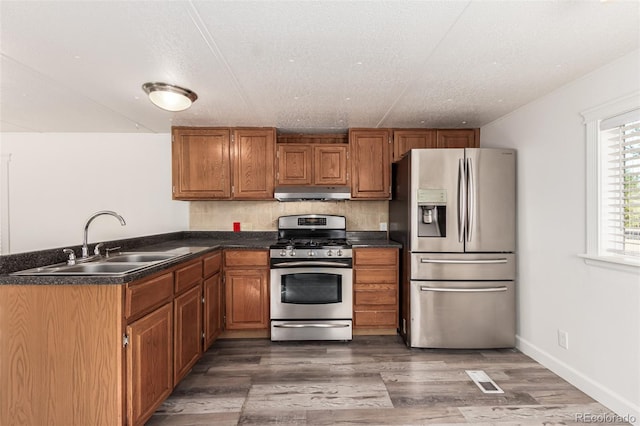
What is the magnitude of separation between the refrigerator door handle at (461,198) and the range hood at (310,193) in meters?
1.13

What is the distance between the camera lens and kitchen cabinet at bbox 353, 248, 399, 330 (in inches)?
122

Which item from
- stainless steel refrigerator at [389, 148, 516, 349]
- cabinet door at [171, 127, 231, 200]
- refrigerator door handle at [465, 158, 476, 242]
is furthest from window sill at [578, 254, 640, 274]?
cabinet door at [171, 127, 231, 200]

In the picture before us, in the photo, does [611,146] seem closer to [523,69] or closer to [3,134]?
[523,69]

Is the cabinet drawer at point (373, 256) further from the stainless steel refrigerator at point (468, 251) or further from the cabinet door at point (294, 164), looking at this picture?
the cabinet door at point (294, 164)

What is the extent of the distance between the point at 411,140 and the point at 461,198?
1.00 metres

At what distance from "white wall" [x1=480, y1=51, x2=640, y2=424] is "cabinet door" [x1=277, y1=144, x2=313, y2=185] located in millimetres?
2051

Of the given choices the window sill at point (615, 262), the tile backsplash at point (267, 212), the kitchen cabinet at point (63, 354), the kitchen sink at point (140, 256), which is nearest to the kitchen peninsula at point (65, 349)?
the kitchen cabinet at point (63, 354)

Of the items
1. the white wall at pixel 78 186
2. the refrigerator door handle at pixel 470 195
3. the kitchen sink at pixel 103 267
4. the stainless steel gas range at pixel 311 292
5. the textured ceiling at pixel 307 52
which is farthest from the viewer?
the white wall at pixel 78 186

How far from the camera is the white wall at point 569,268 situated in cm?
187

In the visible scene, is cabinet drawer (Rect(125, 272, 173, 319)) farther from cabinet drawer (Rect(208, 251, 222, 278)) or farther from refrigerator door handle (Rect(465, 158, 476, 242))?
refrigerator door handle (Rect(465, 158, 476, 242))

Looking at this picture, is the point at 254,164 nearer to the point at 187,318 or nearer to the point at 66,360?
the point at 187,318

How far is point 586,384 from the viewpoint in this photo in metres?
2.11

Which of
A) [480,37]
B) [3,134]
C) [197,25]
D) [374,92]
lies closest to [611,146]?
[480,37]

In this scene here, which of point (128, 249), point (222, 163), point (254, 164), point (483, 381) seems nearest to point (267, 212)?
point (254, 164)
